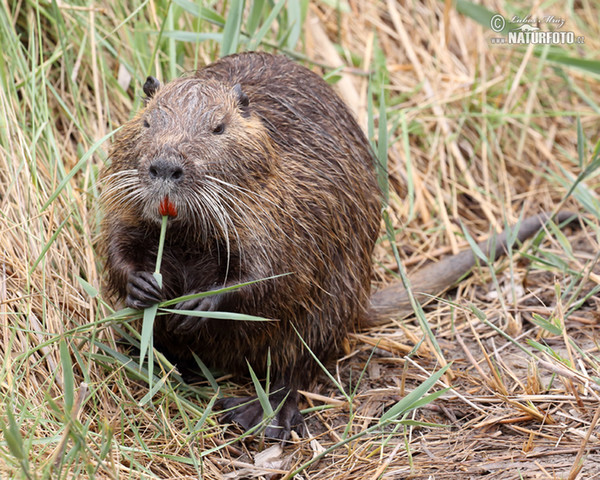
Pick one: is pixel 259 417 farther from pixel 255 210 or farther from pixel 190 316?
pixel 255 210

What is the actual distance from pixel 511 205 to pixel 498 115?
48 cm

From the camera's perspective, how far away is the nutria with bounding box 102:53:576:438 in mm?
2723

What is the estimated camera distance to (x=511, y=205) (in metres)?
4.42

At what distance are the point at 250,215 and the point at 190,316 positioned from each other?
0.40 m

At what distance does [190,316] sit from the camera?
286cm

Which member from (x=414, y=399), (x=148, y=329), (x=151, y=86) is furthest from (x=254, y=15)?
(x=414, y=399)

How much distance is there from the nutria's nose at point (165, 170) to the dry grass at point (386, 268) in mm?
370

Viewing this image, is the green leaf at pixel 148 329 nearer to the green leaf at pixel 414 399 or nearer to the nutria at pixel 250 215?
the nutria at pixel 250 215

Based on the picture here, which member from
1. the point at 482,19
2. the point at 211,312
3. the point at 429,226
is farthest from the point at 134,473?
the point at 482,19

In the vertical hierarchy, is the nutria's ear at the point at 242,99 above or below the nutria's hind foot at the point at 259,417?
above

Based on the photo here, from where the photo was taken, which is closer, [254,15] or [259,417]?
[259,417]

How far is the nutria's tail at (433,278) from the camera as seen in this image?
365cm

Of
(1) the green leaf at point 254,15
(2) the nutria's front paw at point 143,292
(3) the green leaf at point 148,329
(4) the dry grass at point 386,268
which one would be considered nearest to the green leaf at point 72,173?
(4) the dry grass at point 386,268

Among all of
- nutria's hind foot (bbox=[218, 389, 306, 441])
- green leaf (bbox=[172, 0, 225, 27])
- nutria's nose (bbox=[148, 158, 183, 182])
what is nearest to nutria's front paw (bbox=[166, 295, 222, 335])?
nutria's hind foot (bbox=[218, 389, 306, 441])
